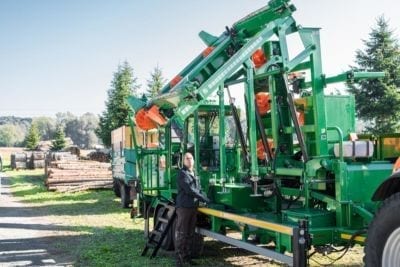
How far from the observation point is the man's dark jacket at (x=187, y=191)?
339 inches

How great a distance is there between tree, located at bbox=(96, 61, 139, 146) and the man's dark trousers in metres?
23.5

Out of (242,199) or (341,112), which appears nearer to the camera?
(341,112)

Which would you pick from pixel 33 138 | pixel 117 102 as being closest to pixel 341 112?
pixel 117 102

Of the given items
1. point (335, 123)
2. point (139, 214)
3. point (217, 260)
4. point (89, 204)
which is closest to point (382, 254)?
point (335, 123)

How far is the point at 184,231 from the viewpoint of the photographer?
8805 millimetres

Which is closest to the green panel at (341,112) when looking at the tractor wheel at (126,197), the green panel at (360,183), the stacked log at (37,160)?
the green panel at (360,183)

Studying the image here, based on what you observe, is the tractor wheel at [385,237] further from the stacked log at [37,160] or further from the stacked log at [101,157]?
the stacked log at [37,160]

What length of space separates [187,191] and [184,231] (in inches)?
29.1

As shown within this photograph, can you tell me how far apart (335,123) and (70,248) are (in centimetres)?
632

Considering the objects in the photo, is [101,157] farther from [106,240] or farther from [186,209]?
[186,209]

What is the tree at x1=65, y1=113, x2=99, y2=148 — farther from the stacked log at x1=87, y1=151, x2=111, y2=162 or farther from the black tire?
the black tire

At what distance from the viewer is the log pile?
2494 centimetres

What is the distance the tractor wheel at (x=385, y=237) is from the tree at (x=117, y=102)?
91.3ft

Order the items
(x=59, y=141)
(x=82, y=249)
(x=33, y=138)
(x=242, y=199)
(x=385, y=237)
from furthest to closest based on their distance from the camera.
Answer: (x=33, y=138) < (x=59, y=141) < (x=82, y=249) < (x=242, y=199) < (x=385, y=237)
